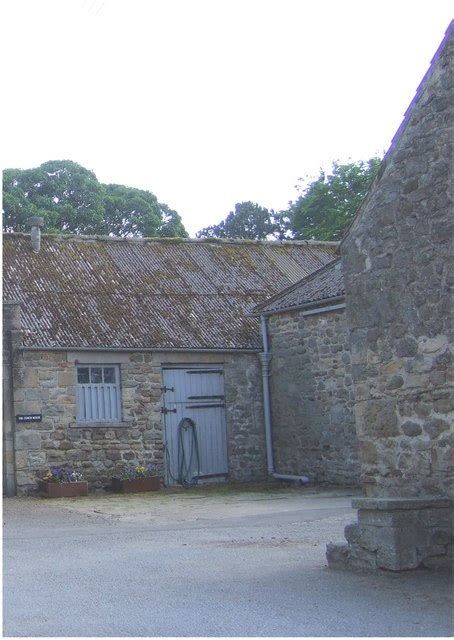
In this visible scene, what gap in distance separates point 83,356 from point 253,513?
19.2 feet

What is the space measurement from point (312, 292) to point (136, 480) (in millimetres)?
5083

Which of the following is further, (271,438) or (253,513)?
(271,438)

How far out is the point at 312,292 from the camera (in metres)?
18.3

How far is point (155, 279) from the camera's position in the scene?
68.9 ft

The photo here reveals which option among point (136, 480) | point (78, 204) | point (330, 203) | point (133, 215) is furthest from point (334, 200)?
point (136, 480)

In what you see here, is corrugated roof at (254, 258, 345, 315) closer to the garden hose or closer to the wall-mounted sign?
the garden hose

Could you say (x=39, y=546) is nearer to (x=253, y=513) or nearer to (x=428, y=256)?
(x=253, y=513)

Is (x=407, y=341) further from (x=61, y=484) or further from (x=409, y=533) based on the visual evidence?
(x=61, y=484)

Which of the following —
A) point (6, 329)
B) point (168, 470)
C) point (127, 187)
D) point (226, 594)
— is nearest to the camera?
point (226, 594)

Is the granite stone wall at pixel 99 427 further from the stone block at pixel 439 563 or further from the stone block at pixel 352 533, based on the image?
the stone block at pixel 439 563

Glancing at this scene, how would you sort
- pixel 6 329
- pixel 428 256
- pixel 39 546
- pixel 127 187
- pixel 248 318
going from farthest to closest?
pixel 127 187
pixel 248 318
pixel 6 329
pixel 39 546
pixel 428 256

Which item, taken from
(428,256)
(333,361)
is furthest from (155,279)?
(428,256)

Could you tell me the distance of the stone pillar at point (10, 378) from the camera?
17391 mm

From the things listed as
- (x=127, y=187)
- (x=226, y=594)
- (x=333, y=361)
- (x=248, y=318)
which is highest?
(x=127, y=187)
